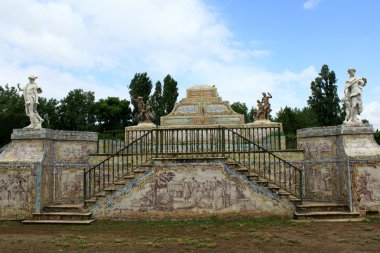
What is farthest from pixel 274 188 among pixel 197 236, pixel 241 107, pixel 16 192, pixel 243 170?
pixel 241 107

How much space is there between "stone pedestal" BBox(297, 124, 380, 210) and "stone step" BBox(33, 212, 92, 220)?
26.9 ft

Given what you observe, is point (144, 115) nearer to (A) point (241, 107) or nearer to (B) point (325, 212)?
(B) point (325, 212)

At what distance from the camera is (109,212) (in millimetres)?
11594

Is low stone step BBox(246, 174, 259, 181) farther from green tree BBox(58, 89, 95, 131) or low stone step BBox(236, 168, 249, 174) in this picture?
green tree BBox(58, 89, 95, 131)

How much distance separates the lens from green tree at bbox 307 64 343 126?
116 ft

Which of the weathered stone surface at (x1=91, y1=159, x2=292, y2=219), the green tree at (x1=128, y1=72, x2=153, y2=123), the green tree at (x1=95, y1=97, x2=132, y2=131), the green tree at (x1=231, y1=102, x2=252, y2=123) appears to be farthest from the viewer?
the green tree at (x1=231, y1=102, x2=252, y2=123)

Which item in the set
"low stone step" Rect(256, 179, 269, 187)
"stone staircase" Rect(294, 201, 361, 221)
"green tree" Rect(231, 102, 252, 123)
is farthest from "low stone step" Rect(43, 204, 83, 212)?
"green tree" Rect(231, 102, 252, 123)

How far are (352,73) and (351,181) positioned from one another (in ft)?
12.6

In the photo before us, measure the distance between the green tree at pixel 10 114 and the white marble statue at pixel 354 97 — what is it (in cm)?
3214

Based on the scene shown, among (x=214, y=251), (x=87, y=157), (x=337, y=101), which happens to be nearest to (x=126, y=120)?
(x=337, y=101)

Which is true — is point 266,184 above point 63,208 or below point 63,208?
above

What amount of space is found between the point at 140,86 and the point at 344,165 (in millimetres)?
32382

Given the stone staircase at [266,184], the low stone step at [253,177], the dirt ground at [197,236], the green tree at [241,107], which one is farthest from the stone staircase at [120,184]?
the green tree at [241,107]

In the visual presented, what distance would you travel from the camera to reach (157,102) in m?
41.8
